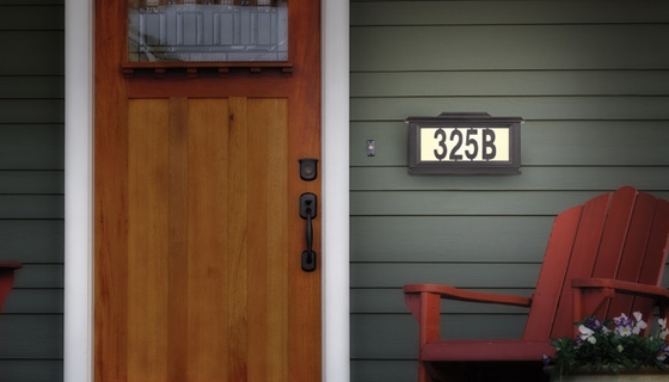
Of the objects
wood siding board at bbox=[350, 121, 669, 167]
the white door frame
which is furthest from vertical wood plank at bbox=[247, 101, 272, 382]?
wood siding board at bbox=[350, 121, 669, 167]

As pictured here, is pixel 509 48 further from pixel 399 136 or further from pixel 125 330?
pixel 125 330

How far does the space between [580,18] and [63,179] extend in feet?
6.84

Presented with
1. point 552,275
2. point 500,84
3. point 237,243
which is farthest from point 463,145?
point 237,243

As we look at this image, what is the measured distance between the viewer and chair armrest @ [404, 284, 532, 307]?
4.09m

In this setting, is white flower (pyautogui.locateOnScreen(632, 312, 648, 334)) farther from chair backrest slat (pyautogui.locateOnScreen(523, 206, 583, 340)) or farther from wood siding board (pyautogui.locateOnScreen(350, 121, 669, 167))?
wood siding board (pyautogui.locateOnScreen(350, 121, 669, 167))

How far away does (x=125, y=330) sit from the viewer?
4848 mm

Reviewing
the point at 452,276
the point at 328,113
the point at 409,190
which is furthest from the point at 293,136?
the point at 452,276

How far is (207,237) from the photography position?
4852 millimetres

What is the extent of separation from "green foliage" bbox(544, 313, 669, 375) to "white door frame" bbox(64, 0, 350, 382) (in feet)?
4.09

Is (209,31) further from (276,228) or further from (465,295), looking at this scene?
(465,295)

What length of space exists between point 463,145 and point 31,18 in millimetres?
1741

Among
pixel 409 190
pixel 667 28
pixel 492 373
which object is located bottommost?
pixel 492 373

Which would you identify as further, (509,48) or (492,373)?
(509,48)

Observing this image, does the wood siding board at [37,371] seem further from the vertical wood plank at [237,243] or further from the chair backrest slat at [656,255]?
the chair backrest slat at [656,255]
